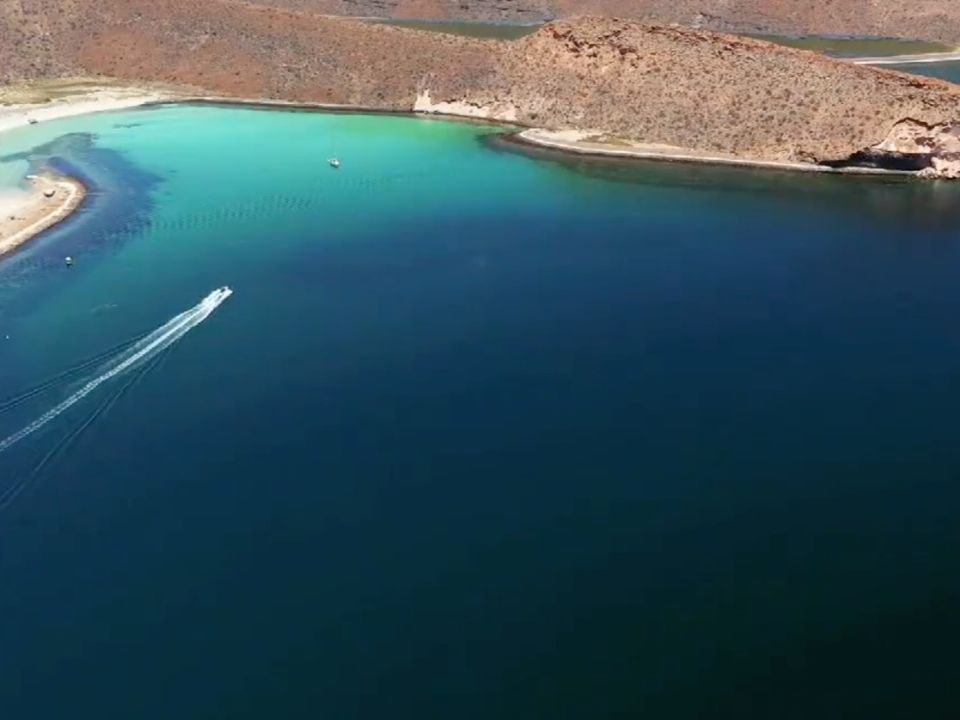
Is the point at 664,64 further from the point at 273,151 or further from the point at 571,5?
the point at 571,5

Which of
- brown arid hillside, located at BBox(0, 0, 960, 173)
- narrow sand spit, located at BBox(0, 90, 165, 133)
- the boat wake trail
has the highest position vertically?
brown arid hillside, located at BBox(0, 0, 960, 173)

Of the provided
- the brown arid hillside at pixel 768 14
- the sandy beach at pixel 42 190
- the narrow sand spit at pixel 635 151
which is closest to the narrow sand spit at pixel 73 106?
the sandy beach at pixel 42 190

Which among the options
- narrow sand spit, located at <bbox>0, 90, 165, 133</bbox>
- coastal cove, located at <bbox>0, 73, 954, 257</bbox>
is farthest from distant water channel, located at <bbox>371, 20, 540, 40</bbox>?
narrow sand spit, located at <bbox>0, 90, 165, 133</bbox>

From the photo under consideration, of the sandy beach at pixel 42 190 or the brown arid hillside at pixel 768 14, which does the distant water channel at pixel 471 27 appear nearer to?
the brown arid hillside at pixel 768 14

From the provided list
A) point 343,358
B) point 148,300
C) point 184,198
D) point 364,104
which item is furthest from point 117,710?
point 364,104

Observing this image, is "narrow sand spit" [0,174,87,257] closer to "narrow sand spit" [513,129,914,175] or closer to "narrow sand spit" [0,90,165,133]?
"narrow sand spit" [0,90,165,133]

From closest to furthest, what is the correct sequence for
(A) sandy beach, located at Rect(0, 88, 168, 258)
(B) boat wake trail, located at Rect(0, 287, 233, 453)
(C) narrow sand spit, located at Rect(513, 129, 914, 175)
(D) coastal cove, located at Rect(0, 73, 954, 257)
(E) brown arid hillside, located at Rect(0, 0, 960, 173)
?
(B) boat wake trail, located at Rect(0, 287, 233, 453) < (A) sandy beach, located at Rect(0, 88, 168, 258) < (D) coastal cove, located at Rect(0, 73, 954, 257) < (C) narrow sand spit, located at Rect(513, 129, 914, 175) < (E) brown arid hillside, located at Rect(0, 0, 960, 173)
